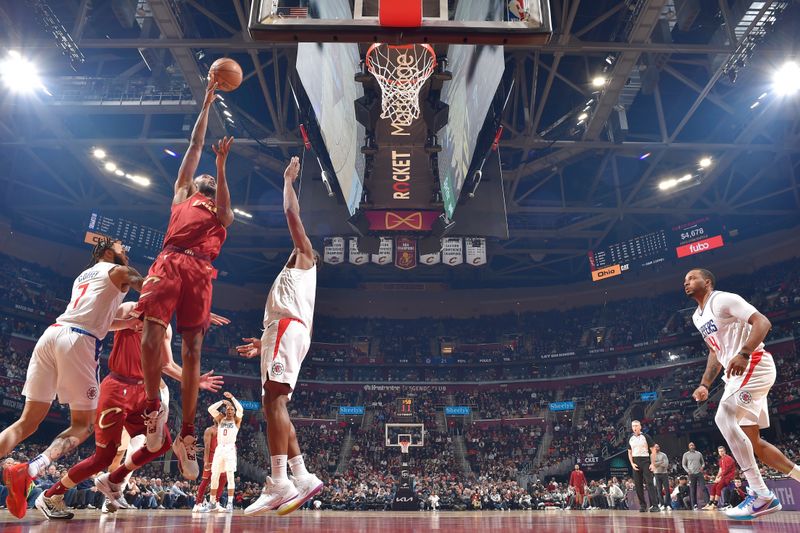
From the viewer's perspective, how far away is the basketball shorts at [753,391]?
15.8 ft

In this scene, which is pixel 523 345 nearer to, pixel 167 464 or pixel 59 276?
pixel 167 464

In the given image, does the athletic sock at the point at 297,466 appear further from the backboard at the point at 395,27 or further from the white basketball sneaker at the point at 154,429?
the backboard at the point at 395,27

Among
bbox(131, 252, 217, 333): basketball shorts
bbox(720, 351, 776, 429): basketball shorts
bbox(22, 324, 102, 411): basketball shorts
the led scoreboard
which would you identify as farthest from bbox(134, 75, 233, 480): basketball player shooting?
the led scoreboard

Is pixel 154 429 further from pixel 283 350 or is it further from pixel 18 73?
pixel 18 73

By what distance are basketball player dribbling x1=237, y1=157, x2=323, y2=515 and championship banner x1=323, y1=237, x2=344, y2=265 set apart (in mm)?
12028

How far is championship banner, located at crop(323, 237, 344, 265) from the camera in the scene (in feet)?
53.9

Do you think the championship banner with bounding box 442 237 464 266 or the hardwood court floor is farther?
the championship banner with bounding box 442 237 464 266

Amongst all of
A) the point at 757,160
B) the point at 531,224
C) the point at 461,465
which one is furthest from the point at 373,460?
the point at 757,160

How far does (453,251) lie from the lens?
1698 cm

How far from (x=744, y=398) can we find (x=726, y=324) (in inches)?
26.0

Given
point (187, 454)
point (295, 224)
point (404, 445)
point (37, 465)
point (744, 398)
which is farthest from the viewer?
point (404, 445)

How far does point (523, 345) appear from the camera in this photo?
30734 millimetres

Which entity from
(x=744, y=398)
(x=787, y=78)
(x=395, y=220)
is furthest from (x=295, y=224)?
(x=787, y=78)

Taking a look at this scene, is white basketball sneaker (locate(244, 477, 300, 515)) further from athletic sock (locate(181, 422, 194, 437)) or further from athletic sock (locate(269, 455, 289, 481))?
athletic sock (locate(181, 422, 194, 437))
